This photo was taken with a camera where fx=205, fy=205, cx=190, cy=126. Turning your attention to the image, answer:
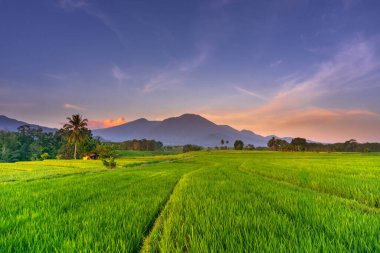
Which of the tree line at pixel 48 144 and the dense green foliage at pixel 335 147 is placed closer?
the tree line at pixel 48 144

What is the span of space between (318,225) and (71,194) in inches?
289

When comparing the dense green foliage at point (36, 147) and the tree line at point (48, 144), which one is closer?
the tree line at point (48, 144)

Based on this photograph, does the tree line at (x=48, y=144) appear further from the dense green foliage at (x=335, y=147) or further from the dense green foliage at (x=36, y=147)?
the dense green foliage at (x=335, y=147)

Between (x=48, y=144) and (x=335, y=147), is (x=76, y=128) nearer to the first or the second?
(x=48, y=144)

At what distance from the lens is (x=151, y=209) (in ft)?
16.5

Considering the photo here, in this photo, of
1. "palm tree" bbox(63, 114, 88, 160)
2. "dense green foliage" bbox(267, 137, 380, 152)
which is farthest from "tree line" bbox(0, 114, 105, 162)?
"dense green foliage" bbox(267, 137, 380, 152)

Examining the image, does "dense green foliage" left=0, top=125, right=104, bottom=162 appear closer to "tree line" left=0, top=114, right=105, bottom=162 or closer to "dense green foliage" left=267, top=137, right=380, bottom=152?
"tree line" left=0, top=114, right=105, bottom=162

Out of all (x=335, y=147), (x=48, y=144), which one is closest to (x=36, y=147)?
(x=48, y=144)

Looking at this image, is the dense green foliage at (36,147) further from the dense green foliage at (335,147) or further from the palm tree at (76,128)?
the dense green foliage at (335,147)

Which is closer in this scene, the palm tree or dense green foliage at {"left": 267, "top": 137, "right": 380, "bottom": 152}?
the palm tree

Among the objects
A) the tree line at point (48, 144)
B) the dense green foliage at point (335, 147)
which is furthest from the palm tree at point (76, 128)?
the dense green foliage at point (335, 147)

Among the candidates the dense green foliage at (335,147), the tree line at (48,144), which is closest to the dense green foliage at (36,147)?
the tree line at (48,144)

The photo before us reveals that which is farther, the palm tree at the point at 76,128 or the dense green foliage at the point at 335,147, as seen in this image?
the dense green foliage at the point at 335,147

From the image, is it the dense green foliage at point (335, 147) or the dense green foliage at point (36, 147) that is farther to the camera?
the dense green foliage at point (335, 147)
